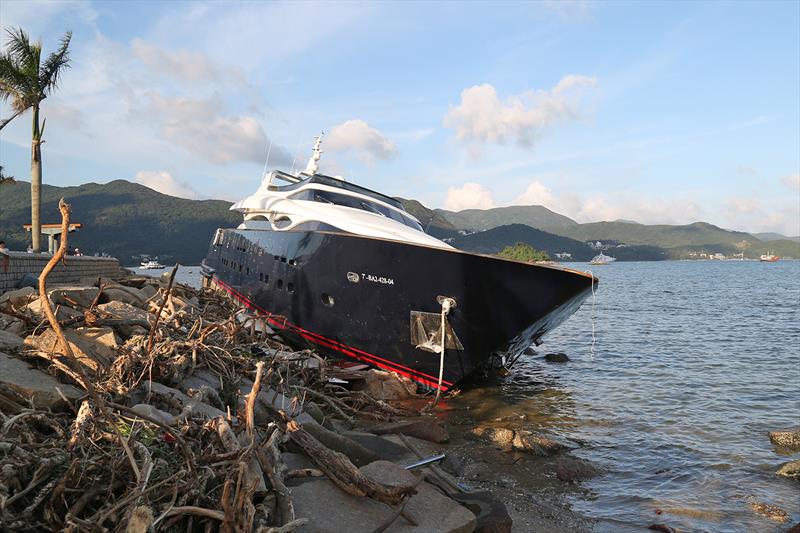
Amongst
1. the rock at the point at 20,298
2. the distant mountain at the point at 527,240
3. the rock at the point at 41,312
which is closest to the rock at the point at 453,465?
the rock at the point at 41,312

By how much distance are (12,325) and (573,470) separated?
7.22m

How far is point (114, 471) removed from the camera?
3.14 m

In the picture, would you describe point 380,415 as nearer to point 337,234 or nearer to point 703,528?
point 337,234

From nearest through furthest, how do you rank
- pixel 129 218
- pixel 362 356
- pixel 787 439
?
pixel 787 439
pixel 362 356
pixel 129 218

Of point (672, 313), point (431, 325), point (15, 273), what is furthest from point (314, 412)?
point (672, 313)

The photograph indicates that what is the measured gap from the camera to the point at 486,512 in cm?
466

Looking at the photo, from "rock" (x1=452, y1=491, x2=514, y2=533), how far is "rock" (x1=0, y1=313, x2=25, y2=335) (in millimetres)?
5246

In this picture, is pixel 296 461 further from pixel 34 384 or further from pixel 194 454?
pixel 34 384

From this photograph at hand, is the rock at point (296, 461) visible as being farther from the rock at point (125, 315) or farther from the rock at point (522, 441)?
the rock at point (522, 441)

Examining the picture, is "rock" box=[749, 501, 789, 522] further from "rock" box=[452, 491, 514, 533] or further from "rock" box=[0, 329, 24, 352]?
"rock" box=[0, 329, 24, 352]

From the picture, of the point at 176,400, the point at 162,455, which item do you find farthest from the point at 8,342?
the point at 162,455

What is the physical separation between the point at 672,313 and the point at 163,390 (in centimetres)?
3154

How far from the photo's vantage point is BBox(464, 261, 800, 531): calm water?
6.32 metres

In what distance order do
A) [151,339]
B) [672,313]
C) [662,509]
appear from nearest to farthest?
[151,339] → [662,509] → [672,313]
